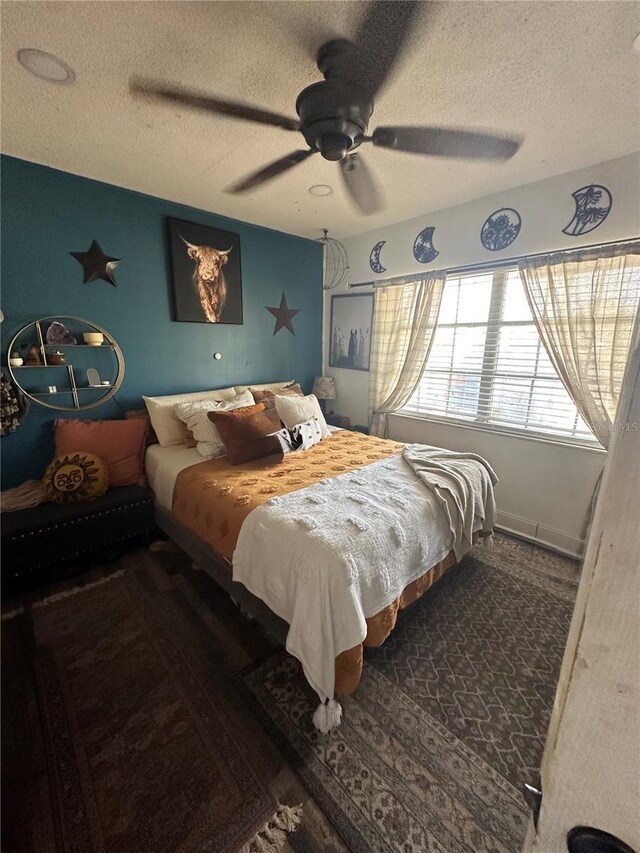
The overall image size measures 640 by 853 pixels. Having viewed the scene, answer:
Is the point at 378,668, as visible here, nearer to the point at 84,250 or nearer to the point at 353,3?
the point at 353,3

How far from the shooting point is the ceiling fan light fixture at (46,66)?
51.6 inches

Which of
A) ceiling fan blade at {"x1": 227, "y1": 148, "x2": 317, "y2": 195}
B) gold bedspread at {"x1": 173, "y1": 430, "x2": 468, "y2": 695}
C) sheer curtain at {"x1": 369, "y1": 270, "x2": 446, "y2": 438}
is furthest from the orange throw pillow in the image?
sheer curtain at {"x1": 369, "y1": 270, "x2": 446, "y2": 438}

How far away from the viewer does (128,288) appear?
2.61 m

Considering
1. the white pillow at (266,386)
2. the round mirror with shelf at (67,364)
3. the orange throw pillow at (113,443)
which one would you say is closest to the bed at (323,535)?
the orange throw pillow at (113,443)

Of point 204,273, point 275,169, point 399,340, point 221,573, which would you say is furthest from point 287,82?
point 221,573

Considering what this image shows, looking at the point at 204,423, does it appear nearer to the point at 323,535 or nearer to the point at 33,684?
the point at 323,535

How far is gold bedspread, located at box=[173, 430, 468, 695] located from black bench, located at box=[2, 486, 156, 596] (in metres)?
0.36

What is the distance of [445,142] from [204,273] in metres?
2.25

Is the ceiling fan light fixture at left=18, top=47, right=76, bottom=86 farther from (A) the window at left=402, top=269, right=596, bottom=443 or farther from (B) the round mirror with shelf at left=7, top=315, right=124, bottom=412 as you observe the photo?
(A) the window at left=402, top=269, right=596, bottom=443

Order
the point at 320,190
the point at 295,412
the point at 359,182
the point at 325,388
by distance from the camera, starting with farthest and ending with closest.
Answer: the point at 325,388 → the point at 295,412 → the point at 320,190 → the point at 359,182

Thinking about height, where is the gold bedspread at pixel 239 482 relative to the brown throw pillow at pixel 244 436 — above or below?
below

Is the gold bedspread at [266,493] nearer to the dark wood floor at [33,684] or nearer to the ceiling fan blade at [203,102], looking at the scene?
the dark wood floor at [33,684]

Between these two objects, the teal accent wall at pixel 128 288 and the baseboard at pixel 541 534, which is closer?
the teal accent wall at pixel 128 288

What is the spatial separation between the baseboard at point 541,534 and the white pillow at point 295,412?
1657mm
